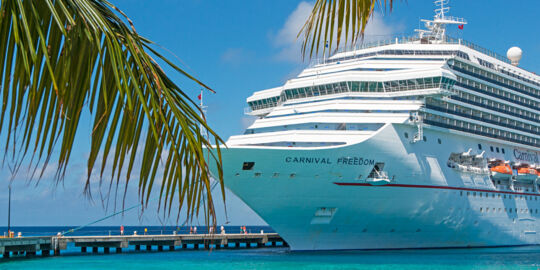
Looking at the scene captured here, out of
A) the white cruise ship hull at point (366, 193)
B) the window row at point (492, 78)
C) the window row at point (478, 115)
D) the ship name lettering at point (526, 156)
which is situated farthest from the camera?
the ship name lettering at point (526, 156)

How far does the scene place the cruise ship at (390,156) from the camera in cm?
3006

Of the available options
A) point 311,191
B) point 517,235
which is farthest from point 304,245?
point 517,235

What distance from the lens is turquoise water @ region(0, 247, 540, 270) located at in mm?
30453

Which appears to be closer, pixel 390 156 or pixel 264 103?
pixel 390 156

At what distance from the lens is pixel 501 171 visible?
37688 millimetres

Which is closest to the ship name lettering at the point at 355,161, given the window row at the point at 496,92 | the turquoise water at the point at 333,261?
the turquoise water at the point at 333,261

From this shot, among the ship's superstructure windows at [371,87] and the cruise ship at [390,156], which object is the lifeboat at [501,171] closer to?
the cruise ship at [390,156]

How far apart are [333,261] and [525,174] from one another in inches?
661

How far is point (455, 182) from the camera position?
34031 millimetres

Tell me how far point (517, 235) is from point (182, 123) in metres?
40.5

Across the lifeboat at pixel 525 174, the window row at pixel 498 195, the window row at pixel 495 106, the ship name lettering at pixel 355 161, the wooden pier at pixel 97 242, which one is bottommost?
the wooden pier at pixel 97 242

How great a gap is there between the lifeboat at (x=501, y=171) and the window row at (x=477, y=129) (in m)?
1.71

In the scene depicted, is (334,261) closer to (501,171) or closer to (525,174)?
(501,171)

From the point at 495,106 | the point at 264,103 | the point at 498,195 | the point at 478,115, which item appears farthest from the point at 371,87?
the point at 498,195
